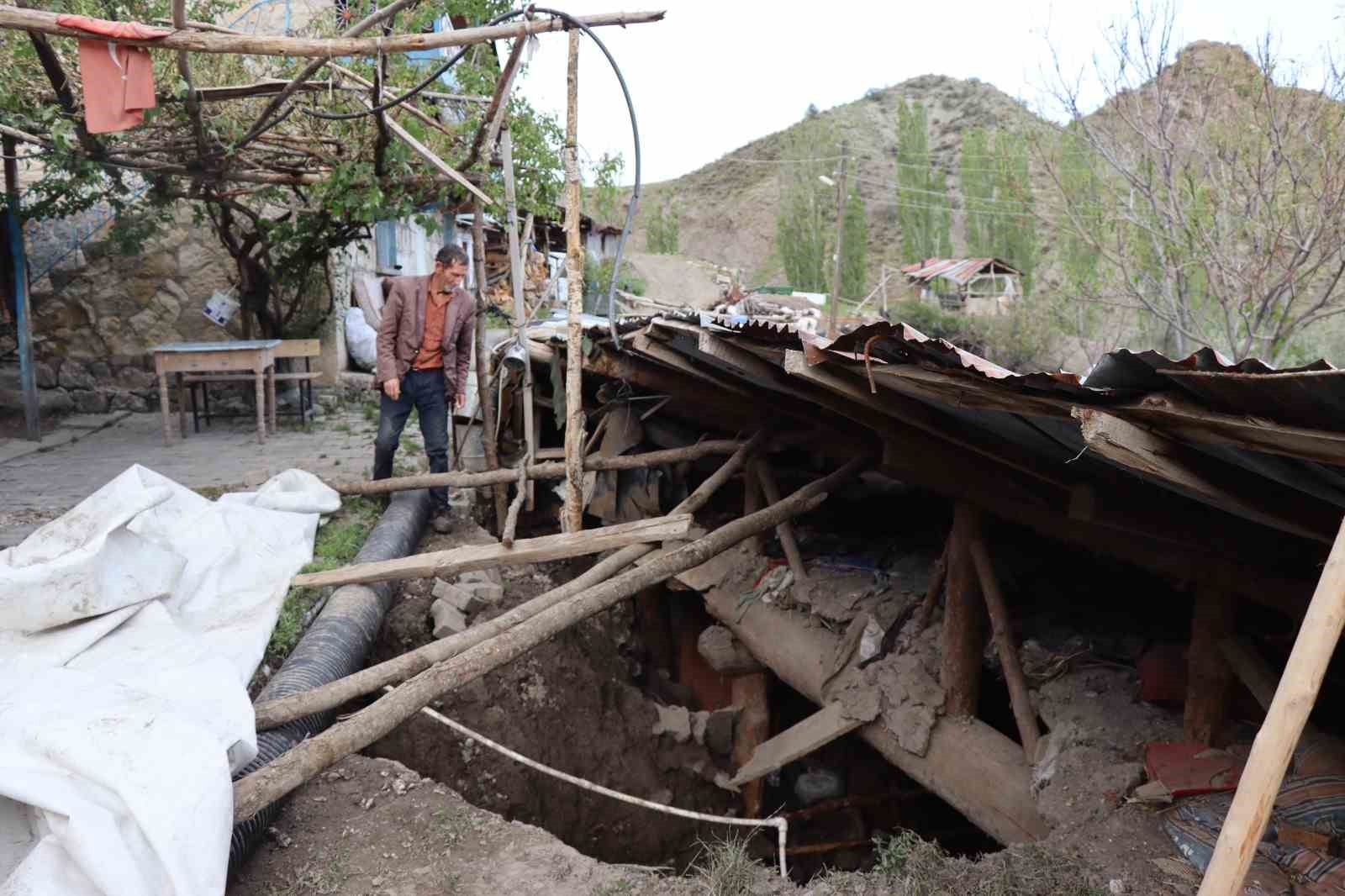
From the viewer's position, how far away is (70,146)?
732 cm

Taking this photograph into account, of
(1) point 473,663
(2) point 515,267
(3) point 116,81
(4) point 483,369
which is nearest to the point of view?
(1) point 473,663

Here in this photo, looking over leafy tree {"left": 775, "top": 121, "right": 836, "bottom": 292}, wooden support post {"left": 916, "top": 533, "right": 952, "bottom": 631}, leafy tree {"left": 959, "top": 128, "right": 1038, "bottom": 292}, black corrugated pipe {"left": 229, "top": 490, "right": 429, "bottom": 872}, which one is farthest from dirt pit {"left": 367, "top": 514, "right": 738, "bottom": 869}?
leafy tree {"left": 775, "top": 121, "right": 836, "bottom": 292}

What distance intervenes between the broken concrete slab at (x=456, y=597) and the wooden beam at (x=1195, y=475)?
463cm

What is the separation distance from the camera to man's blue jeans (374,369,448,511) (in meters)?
7.19

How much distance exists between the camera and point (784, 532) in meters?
5.59

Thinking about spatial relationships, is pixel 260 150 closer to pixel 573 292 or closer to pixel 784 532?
pixel 573 292

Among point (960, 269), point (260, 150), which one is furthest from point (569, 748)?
point (960, 269)

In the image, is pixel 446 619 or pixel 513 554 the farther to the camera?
pixel 446 619

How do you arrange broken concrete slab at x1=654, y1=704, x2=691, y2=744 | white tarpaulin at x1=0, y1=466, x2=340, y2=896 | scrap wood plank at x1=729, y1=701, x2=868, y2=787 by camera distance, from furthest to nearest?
broken concrete slab at x1=654, y1=704, x2=691, y2=744 < scrap wood plank at x1=729, y1=701, x2=868, y2=787 < white tarpaulin at x1=0, y1=466, x2=340, y2=896

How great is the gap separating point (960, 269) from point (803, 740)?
35.5m

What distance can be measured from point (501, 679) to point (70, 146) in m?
5.41

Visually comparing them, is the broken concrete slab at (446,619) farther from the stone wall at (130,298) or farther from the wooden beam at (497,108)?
the stone wall at (130,298)

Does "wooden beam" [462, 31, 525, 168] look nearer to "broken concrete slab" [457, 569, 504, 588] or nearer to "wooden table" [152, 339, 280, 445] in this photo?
"broken concrete slab" [457, 569, 504, 588]

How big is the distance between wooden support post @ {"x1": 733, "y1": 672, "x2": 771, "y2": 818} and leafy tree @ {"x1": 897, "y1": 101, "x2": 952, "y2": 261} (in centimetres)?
4178
